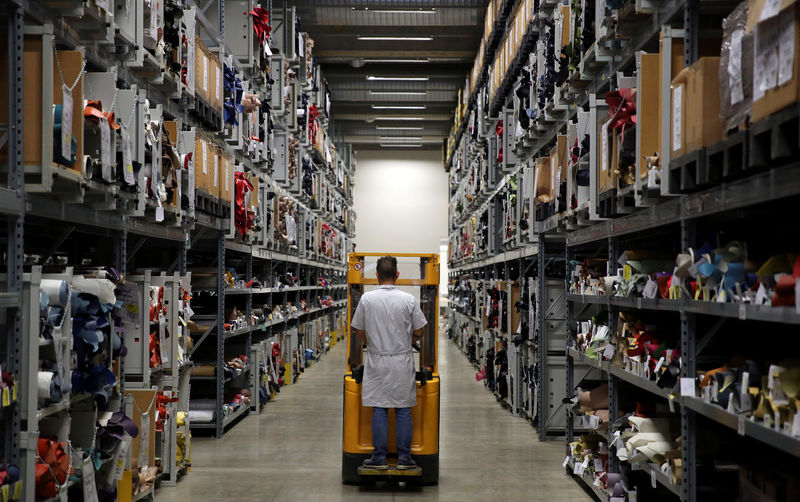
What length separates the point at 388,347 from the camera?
23.2 ft

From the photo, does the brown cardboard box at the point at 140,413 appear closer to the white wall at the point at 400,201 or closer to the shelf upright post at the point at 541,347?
the shelf upright post at the point at 541,347

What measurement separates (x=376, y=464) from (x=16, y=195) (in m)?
3.89

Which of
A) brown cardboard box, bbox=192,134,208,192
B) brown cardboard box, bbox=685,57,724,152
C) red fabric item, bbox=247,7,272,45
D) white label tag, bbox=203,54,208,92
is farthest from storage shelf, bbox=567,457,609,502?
red fabric item, bbox=247,7,272,45

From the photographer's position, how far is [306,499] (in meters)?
6.93

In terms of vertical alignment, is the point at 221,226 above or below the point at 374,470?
above

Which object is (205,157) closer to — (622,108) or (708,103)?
(622,108)

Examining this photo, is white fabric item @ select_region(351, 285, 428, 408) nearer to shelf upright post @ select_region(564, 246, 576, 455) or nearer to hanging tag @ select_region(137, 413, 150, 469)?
shelf upright post @ select_region(564, 246, 576, 455)

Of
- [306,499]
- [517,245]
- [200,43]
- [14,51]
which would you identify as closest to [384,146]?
[517,245]

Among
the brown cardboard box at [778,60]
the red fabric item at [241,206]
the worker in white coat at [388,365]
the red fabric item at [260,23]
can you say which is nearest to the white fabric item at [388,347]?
the worker in white coat at [388,365]

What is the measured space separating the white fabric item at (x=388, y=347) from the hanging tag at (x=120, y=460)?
6.61 ft

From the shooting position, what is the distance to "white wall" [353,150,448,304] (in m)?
32.2

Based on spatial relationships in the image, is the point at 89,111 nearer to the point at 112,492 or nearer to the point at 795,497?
the point at 112,492

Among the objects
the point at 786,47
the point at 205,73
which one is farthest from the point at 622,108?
the point at 205,73

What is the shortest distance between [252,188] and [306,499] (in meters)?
5.01
